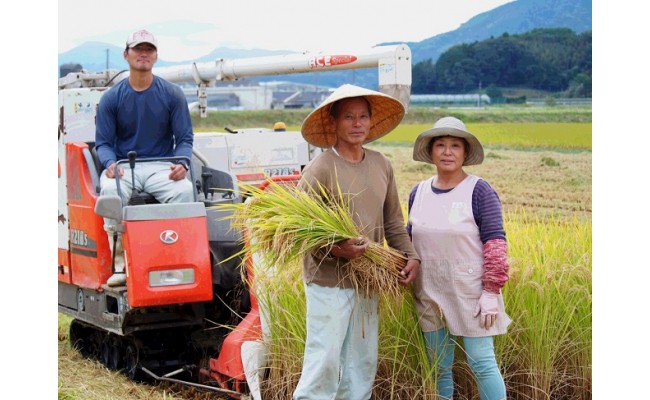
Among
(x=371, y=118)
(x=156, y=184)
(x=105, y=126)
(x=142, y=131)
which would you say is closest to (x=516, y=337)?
(x=371, y=118)

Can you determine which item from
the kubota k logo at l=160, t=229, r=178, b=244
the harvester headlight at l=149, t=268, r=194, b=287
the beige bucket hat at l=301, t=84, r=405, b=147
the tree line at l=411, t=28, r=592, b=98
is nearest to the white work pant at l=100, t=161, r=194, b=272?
the kubota k logo at l=160, t=229, r=178, b=244

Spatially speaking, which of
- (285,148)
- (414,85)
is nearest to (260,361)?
(414,85)

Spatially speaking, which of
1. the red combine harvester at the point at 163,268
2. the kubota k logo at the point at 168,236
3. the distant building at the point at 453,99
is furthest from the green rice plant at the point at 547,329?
the distant building at the point at 453,99

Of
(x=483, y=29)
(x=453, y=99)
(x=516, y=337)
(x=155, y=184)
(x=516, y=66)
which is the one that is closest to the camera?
(x=516, y=337)

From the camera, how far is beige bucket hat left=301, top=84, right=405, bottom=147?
4516 millimetres

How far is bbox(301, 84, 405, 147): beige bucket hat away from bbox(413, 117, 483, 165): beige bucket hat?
20cm

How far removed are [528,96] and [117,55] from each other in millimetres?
3507

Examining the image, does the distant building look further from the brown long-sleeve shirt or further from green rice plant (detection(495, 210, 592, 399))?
the brown long-sleeve shirt

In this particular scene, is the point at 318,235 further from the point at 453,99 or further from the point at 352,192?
the point at 453,99

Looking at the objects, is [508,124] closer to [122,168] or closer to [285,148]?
[285,148]

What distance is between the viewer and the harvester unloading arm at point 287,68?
7012 millimetres

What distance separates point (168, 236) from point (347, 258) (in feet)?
5.26

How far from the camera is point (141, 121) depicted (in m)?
6.09

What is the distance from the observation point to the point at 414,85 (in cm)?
872
